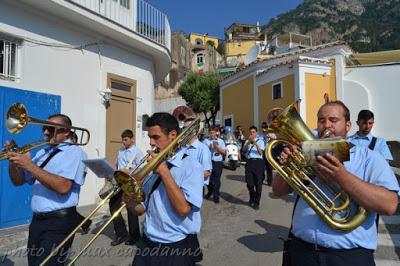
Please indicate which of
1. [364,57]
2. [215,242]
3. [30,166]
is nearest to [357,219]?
[30,166]

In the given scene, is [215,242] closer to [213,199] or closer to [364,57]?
[213,199]

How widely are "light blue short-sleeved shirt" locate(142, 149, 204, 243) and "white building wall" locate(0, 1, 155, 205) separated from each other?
18.0 feet

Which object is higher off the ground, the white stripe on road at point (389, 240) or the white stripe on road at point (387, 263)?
the white stripe on road at point (389, 240)

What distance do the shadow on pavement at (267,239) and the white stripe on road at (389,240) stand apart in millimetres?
1495

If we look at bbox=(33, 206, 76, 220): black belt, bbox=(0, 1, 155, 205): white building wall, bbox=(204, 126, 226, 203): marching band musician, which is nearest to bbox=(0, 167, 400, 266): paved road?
bbox=(204, 126, 226, 203): marching band musician

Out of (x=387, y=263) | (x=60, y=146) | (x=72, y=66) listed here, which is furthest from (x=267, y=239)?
(x=72, y=66)

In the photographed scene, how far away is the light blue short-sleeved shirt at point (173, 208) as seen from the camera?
2539 millimetres

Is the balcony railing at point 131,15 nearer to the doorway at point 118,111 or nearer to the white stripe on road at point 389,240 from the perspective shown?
the doorway at point 118,111

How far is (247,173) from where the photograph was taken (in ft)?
28.0

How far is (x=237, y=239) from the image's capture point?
6.17m

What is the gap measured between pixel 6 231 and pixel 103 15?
503 centimetres

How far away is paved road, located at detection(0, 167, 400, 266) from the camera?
520cm

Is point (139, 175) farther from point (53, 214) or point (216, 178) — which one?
point (216, 178)

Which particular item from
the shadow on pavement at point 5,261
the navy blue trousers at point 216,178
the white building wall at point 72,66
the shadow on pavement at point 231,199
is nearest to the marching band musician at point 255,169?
the shadow on pavement at point 231,199
